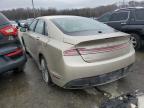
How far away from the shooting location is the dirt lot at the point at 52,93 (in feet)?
11.0

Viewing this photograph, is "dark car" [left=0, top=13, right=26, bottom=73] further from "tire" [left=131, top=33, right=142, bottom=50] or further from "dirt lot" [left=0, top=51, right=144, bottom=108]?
"tire" [left=131, top=33, right=142, bottom=50]

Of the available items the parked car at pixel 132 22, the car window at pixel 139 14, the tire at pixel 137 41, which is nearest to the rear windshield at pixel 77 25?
the parked car at pixel 132 22

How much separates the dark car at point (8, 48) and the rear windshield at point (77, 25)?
920mm

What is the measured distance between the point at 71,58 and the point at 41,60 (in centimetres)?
141

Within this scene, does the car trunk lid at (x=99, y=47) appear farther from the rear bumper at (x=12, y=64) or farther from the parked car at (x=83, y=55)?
the rear bumper at (x=12, y=64)

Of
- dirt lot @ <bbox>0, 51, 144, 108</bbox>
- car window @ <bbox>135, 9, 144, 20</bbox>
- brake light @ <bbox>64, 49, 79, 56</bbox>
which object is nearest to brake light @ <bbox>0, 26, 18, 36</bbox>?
dirt lot @ <bbox>0, 51, 144, 108</bbox>

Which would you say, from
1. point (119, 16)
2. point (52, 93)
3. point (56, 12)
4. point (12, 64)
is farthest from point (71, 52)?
point (56, 12)

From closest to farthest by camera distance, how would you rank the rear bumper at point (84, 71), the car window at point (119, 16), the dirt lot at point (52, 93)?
the rear bumper at point (84, 71), the dirt lot at point (52, 93), the car window at point (119, 16)

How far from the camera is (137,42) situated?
6.43m

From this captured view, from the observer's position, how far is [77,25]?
4039mm

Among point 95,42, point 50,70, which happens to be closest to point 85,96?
point 50,70

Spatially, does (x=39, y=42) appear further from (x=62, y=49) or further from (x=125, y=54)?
(x=125, y=54)

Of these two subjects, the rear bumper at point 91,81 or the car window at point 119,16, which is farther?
the car window at point 119,16

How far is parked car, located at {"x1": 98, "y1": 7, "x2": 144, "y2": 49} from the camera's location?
639 centimetres
